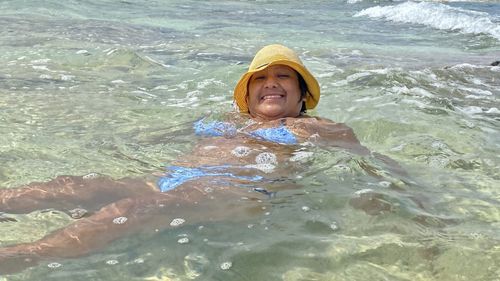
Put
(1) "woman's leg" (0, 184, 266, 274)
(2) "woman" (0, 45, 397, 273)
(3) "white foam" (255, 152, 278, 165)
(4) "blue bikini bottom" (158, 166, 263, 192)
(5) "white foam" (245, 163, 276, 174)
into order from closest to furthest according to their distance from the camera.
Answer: (1) "woman's leg" (0, 184, 266, 274), (2) "woman" (0, 45, 397, 273), (4) "blue bikini bottom" (158, 166, 263, 192), (5) "white foam" (245, 163, 276, 174), (3) "white foam" (255, 152, 278, 165)

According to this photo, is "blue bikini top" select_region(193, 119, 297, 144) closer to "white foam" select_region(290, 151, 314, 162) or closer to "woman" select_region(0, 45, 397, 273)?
"woman" select_region(0, 45, 397, 273)

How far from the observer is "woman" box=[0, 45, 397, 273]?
2.89 m

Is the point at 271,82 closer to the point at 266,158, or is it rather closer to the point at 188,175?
the point at 266,158

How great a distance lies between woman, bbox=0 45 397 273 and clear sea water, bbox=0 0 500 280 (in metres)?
0.11

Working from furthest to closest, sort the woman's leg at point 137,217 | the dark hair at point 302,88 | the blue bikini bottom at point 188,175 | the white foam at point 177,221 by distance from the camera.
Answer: the dark hair at point 302,88 → the blue bikini bottom at point 188,175 → the white foam at point 177,221 → the woman's leg at point 137,217

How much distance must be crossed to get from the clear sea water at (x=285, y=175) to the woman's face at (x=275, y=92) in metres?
0.59

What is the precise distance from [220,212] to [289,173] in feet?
2.56

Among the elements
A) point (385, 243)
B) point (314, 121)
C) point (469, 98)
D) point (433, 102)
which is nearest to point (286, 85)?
point (314, 121)

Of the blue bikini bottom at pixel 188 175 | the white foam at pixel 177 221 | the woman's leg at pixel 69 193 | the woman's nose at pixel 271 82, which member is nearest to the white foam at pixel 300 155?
the blue bikini bottom at pixel 188 175

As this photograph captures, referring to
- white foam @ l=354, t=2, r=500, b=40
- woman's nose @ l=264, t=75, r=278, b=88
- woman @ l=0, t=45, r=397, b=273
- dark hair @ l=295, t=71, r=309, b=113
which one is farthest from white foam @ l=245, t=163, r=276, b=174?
white foam @ l=354, t=2, r=500, b=40

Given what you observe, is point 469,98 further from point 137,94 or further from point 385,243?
point 385,243

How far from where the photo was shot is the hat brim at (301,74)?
4.55 metres

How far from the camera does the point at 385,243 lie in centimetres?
292

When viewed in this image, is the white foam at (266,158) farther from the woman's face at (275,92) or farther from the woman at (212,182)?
the woman's face at (275,92)
